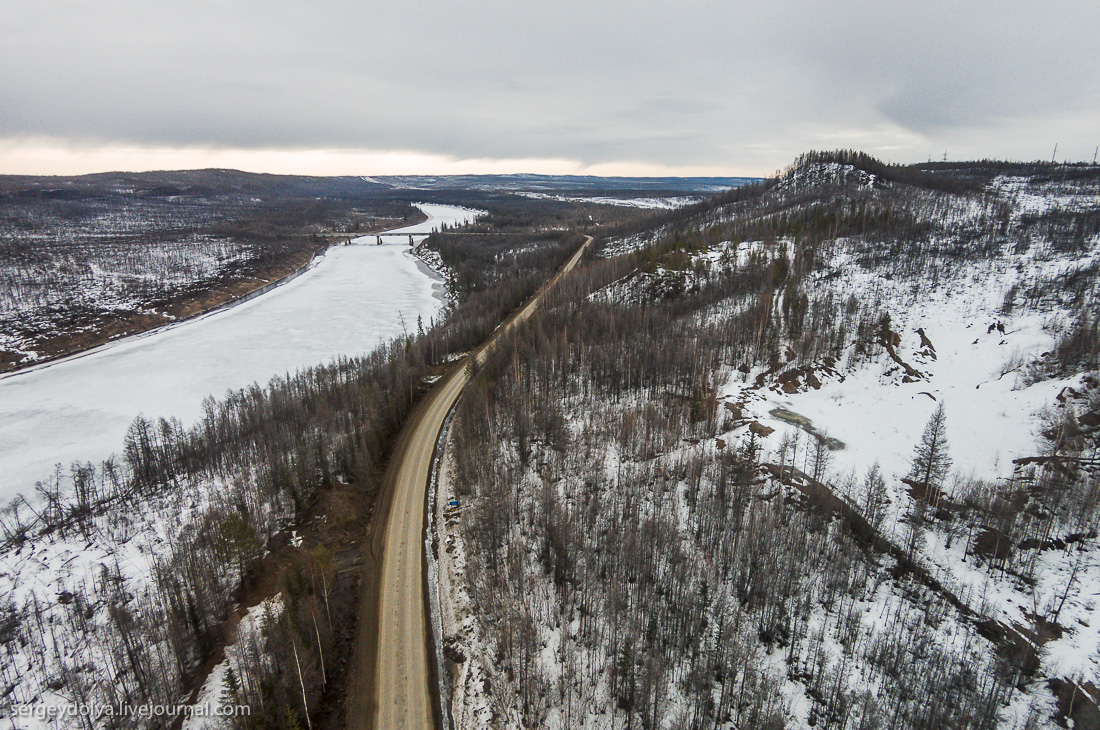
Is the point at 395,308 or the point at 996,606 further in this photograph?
the point at 395,308

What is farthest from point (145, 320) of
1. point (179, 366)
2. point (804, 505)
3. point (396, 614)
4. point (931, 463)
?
point (931, 463)

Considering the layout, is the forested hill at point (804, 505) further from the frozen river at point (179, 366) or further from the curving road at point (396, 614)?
the frozen river at point (179, 366)

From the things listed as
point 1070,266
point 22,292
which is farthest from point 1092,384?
point 22,292

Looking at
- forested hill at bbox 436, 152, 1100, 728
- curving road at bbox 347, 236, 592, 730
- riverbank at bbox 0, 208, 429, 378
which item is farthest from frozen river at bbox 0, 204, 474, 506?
forested hill at bbox 436, 152, 1100, 728

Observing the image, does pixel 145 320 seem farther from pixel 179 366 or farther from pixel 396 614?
pixel 396 614

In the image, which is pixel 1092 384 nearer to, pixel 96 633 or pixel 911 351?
pixel 911 351
